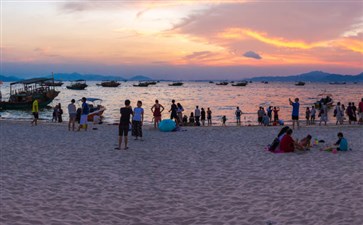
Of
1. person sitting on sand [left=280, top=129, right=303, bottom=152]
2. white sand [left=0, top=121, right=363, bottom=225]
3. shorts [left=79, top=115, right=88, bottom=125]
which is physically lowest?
white sand [left=0, top=121, right=363, bottom=225]

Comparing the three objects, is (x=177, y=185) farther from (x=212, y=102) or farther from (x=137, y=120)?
(x=212, y=102)

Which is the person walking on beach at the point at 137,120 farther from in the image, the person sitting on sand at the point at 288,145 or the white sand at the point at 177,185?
the person sitting on sand at the point at 288,145

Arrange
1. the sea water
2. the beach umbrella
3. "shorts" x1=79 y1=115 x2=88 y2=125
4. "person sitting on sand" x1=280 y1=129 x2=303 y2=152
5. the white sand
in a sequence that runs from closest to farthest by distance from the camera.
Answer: the white sand < "person sitting on sand" x1=280 y1=129 x2=303 y2=152 < the beach umbrella < "shorts" x1=79 y1=115 x2=88 y2=125 < the sea water

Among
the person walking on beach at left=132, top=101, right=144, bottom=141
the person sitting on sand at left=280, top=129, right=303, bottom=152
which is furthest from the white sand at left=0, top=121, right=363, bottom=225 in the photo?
the person walking on beach at left=132, top=101, right=144, bottom=141

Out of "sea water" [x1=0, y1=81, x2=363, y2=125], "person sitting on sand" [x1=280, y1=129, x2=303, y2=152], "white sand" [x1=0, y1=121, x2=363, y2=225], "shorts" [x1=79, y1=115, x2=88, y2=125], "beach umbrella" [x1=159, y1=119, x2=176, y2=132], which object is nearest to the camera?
"white sand" [x1=0, y1=121, x2=363, y2=225]

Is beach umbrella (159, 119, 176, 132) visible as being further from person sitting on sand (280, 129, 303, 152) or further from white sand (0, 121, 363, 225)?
person sitting on sand (280, 129, 303, 152)

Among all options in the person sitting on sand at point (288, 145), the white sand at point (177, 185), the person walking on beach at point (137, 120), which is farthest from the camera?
the person walking on beach at point (137, 120)

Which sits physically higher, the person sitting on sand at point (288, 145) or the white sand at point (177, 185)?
the person sitting on sand at point (288, 145)

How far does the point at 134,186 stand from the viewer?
7805 mm

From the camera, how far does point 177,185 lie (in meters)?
7.88

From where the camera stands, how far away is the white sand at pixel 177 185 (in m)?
5.80

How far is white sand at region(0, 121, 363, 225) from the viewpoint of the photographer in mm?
5801

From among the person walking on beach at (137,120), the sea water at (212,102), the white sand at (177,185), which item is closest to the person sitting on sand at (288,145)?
the white sand at (177,185)

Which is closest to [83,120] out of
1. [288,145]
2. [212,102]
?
[288,145]
